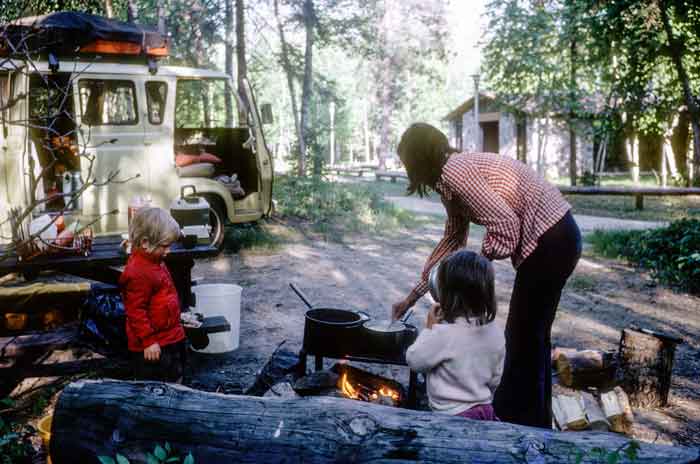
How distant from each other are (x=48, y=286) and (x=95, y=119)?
347cm

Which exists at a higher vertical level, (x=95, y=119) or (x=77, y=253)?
(x=95, y=119)

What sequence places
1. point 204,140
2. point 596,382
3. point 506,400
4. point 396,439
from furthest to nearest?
point 204,140
point 596,382
point 506,400
point 396,439

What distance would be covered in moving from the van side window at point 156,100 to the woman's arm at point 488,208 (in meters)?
5.92

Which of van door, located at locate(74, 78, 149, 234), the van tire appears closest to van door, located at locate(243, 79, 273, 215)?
the van tire

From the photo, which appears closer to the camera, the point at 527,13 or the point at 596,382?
the point at 596,382

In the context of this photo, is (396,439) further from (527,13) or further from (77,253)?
(527,13)

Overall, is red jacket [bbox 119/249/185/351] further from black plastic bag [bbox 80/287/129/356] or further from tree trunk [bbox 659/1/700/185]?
tree trunk [bbox 659/1/700/185]

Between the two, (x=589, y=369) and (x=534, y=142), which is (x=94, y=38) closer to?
(x=589, y=369)

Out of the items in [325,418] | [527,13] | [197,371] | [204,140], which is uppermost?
[527,13]

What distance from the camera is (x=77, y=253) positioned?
4.64m

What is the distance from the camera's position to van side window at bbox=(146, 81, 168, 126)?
7.93 m

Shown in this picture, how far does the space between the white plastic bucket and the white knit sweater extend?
8.56 feet

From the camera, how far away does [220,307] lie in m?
5.03

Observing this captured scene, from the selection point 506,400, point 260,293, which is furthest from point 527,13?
point 506,400
